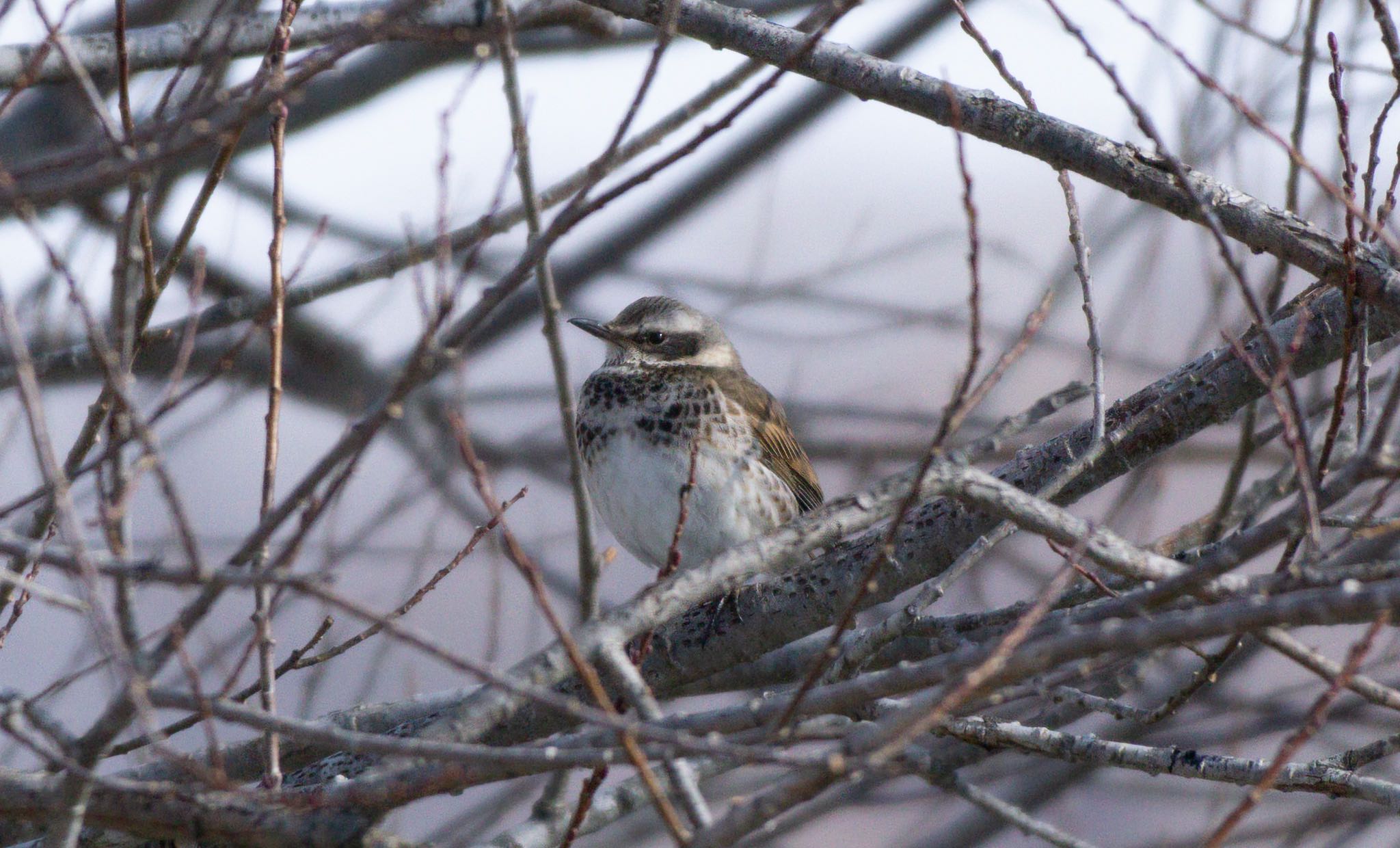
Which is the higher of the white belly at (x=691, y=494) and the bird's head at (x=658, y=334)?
the bird's head at (x=658, y=334)

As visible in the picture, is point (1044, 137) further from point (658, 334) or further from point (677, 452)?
point (658, 334)

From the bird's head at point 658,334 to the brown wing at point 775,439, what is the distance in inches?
10.2

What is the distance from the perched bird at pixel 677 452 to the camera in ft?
20.6

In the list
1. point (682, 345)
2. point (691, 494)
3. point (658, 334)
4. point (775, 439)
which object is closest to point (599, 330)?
point (658, 334)

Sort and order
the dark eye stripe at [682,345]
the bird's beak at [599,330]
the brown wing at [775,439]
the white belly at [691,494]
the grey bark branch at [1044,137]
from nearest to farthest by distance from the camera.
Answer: the grey bark branch at [1044,137], the white belly at [691,494], the brown wing at [775,439], the bird's beak at [599,330], the dark eye stripe at [682,345]

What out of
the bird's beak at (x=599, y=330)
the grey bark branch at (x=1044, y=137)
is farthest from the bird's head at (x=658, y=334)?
the grey bark branch at (x=1044, y=137)

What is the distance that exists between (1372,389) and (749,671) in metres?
2.78

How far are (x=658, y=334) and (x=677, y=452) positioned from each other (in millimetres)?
1076

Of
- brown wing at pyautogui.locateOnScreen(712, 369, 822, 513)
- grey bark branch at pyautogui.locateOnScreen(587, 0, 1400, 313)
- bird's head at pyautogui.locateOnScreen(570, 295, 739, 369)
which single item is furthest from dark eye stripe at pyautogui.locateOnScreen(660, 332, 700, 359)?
grey bark branch at pyautogui.locateOnScreen(587, 0, 1400, 313)

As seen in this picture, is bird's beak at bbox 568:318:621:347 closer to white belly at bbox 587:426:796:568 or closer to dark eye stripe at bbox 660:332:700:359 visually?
dark eye stripe at bbox 660:332:700:359

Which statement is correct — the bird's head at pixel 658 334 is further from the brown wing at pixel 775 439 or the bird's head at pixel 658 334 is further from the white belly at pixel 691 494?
the white belly at pixel 691 494

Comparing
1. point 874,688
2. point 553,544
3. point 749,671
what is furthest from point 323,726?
point 553,544

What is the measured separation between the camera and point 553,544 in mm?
9398

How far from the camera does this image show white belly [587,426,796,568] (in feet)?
20.5
